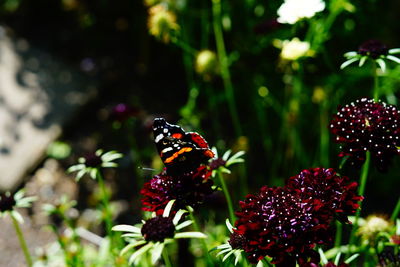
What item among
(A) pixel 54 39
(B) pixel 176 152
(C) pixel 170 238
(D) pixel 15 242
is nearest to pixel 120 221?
(D) pixel 15 242

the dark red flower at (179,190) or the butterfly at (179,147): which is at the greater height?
the butterfly at (179,147)

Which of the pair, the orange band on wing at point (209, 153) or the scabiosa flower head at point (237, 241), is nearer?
the scabiosa flower head at point (237, 241)

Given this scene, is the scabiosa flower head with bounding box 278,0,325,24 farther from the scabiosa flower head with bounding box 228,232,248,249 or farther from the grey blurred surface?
Result: the grey blurred surface

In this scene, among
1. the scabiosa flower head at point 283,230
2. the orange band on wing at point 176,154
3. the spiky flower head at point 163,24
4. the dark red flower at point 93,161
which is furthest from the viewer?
the spiky flower head at point 163,24

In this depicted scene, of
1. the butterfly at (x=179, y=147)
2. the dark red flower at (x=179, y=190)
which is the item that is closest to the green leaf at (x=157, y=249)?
the dark red flower at (x=179, y=190)

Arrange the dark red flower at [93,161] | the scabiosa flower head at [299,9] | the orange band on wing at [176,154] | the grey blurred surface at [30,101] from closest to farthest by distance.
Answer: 1. the orange band on wing at [176,154]
2. the dark red flower at [93,161]
3. the scabiosa flower head at [299,9]
4. the grey blurred surface at [30,101]

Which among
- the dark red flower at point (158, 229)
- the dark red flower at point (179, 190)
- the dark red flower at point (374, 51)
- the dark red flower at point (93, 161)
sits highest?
the dark red flower at point (374, 51)

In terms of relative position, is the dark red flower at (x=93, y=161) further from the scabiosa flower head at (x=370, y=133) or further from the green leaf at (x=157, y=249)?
the scabiosa flower head at (x=370, y=133)
